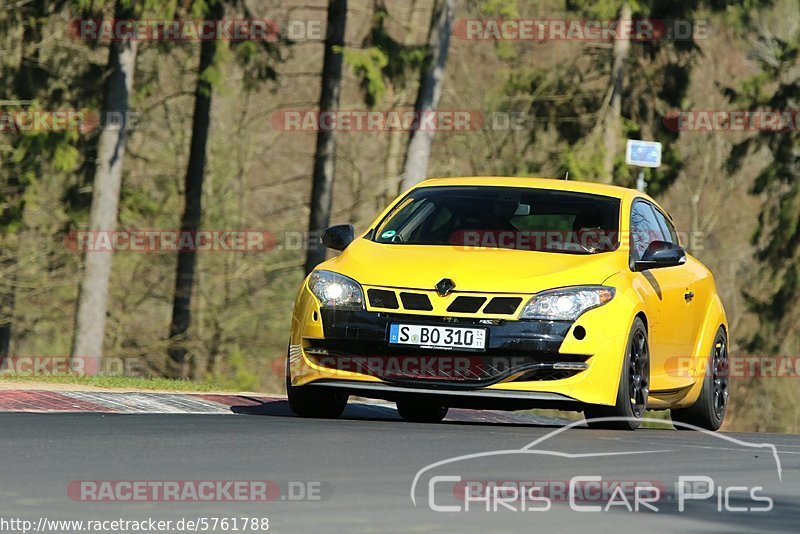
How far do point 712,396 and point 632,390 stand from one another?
2.27 metres

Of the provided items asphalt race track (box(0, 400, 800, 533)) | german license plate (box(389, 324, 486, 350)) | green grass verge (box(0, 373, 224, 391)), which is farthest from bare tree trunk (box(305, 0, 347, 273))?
german license plate (box(389, 324, 486, 350))

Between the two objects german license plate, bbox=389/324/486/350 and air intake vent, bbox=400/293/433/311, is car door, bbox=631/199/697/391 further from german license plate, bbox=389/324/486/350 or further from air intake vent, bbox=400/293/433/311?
air intake vent, bbox=400/293/433/311

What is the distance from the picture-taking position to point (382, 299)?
10984 millimetres

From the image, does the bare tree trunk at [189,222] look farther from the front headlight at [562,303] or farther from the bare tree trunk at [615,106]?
the front headlight at [562,303]

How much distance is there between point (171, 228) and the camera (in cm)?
4072

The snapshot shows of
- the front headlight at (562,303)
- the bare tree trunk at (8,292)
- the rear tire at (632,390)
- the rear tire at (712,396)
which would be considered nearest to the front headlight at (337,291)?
the front headlight at (562,303)

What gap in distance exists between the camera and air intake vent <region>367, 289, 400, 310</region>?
35.9 ft

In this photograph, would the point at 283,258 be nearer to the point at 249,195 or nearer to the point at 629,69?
the point at 249,195

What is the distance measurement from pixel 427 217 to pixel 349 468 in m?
4.19

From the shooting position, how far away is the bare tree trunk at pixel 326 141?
31688 millimetres

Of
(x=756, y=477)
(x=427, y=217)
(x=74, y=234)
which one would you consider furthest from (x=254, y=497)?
(x=74, y=234)

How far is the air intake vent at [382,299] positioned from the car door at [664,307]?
185 cm

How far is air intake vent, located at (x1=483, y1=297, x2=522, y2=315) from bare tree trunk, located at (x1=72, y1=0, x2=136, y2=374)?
19087mm

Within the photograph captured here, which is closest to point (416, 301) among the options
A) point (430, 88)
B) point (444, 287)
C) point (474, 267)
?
point (444, 287)
